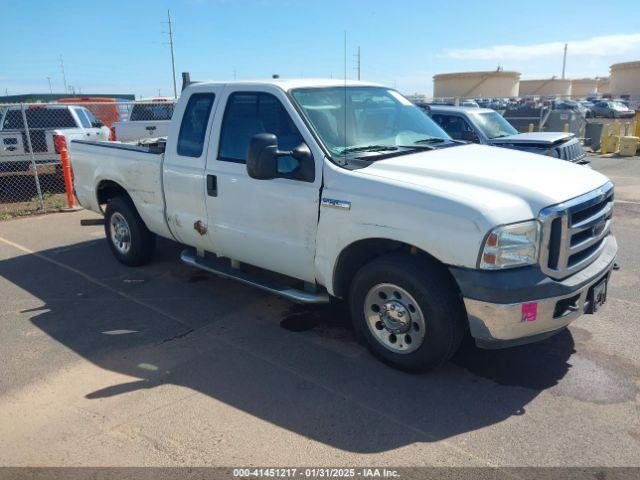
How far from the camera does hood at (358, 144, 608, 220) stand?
3.38 metres

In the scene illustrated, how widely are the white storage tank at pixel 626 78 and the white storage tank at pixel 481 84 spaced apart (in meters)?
13.6

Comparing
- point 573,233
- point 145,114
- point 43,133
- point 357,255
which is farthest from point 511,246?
point 145,114

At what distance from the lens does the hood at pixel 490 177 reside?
3375 millimetres

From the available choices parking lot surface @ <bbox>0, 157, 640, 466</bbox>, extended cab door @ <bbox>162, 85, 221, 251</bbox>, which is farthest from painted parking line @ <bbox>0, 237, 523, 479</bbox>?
extended cab door @ <bbox>162, 85, 221, 251</bbox>

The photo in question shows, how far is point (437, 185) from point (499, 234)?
545 millimetres

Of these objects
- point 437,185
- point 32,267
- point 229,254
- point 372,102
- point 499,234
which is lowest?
point 32,267

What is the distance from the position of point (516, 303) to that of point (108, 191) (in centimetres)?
530

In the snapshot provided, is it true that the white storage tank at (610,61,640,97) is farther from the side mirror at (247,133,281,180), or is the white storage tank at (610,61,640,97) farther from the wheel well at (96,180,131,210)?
the side mirror at (247,133,281,180)

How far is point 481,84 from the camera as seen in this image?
7581 centimetres

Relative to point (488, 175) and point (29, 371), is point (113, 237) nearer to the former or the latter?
point (29, 371)

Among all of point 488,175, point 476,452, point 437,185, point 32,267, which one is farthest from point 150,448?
point 32,267

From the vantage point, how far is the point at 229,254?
4.99 meters

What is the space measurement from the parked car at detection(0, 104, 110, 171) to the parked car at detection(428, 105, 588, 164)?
7507 mm

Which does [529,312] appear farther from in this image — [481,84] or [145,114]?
[481,84]
